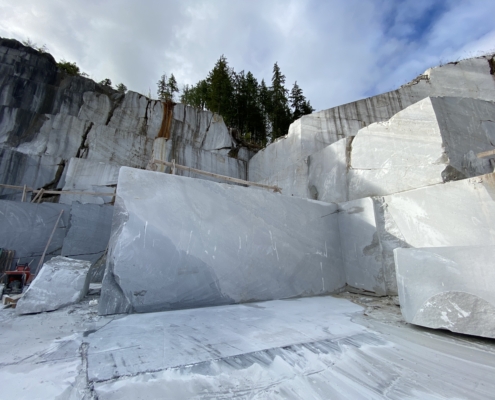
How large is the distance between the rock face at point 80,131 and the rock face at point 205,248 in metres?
4.14

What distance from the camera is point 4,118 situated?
6449 mm

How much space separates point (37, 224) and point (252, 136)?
9.77m

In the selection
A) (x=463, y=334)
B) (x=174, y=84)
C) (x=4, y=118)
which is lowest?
(x=463, y=334)

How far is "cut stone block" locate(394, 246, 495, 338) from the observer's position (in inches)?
66.3

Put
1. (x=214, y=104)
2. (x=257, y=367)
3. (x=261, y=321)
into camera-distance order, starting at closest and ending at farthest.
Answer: (x=257, y=367) → (x=261, y=321) → (x=214, y=104)

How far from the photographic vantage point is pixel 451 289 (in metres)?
1.81

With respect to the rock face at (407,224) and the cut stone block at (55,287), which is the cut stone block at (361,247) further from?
the cut stone block at (55,287)

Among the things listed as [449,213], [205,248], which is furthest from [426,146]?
[205,248]

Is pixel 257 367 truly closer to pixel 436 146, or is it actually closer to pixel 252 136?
pixel 436 146

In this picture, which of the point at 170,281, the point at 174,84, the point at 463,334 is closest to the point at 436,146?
the point at 463,334

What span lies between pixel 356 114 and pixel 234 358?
6797 millimetres

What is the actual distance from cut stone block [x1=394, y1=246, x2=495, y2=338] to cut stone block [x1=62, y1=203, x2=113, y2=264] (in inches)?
200

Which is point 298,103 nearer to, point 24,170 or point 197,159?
point 197,159

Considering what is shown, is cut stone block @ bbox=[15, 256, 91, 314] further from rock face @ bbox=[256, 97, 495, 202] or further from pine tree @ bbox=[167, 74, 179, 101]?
pine tree @ bbox=[167, 74, 179, 101]
